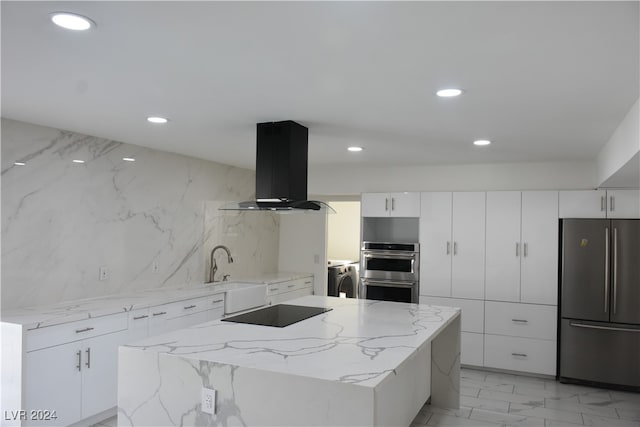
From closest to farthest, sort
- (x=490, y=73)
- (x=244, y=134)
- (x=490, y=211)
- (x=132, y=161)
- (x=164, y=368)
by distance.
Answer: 1. (x=164, y=368)
2. (x=490, y=73)
3. (x=244, y=134)
4. (x=132, y=161)
5. (x=490, y=211)

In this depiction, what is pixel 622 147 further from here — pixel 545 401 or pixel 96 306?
pixel 96 306

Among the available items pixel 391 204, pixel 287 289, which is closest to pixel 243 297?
pixel 287 289

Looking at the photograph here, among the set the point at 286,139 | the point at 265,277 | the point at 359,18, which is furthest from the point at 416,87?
the point at 265,277

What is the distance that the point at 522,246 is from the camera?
493cm

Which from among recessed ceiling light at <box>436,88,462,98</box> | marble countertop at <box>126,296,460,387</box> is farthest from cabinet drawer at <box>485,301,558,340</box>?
recessed ceiling light at <box>436,88,462,98</box>

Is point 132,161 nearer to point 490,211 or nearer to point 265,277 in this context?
point 265,277

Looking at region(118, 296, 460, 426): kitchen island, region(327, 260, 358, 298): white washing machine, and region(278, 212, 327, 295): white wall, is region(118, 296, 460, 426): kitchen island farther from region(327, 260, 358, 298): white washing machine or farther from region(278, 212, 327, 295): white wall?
region(327, 260, 358, 298): white washing machine

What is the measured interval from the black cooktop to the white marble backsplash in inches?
63.0

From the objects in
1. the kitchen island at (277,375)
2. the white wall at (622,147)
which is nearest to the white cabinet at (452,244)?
the white wall at (622,147)

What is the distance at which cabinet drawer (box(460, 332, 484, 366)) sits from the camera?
16.6 feet

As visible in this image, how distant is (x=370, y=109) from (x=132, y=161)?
247 cm

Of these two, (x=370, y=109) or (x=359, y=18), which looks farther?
(x=370, y=109)

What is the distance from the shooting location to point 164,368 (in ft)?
6.60

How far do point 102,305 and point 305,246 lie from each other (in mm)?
3214
